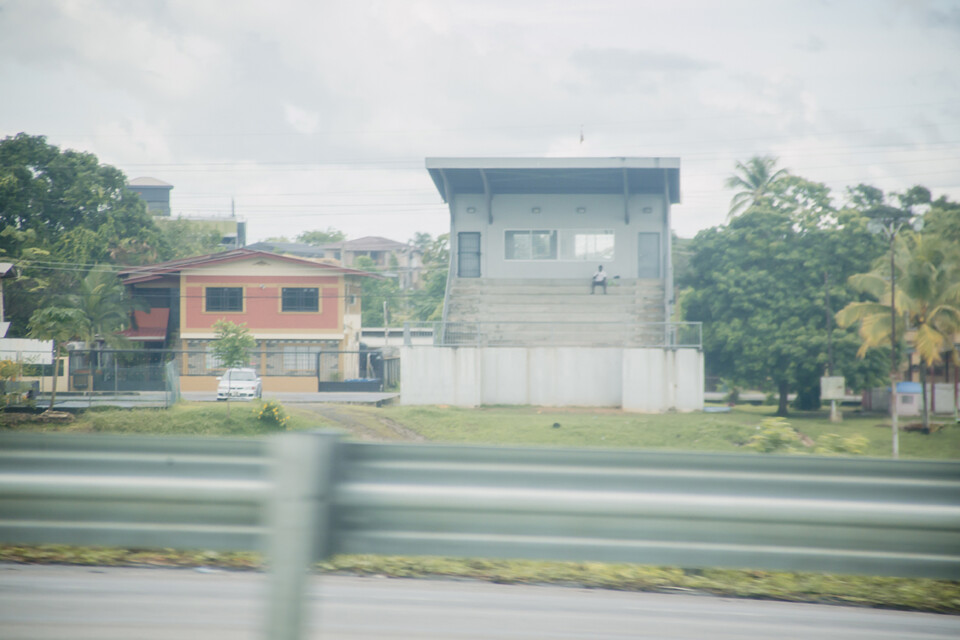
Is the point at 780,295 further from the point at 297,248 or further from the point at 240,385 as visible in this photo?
the point at 297,248

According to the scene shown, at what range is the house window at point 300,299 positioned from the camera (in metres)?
45.6

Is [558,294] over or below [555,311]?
over

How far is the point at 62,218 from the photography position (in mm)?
48594

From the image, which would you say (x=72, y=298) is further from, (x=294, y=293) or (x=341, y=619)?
(x=341, y=619)

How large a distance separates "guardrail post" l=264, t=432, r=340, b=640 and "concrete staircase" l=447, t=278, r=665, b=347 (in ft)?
88.5

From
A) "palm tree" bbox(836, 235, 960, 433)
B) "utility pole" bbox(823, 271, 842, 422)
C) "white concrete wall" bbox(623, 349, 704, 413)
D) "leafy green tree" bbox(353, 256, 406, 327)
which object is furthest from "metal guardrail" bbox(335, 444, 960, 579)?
"leafy green tree" bbox(353, 256, 406, 327)

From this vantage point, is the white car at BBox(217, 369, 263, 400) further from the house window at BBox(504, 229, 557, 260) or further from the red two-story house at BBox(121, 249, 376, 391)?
the house window at BBox(504, 229, 557, 260)

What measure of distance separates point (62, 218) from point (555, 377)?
114ft

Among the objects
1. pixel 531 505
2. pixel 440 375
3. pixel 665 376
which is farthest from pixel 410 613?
pixel 665 376

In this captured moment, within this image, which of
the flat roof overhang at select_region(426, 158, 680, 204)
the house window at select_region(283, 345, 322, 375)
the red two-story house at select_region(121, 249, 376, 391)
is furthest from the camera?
the red two-story house at select_region(121, 249, 376, 391)

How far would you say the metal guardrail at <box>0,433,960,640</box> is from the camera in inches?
107

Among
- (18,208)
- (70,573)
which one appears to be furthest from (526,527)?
(18,208)

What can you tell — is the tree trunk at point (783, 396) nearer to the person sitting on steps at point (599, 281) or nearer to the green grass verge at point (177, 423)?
the person sitting on steps at point (599, 281)

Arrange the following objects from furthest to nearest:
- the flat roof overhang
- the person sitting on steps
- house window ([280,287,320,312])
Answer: house window ([280,287,320,312]) → the person sitting on steps → the flat roof overhang
